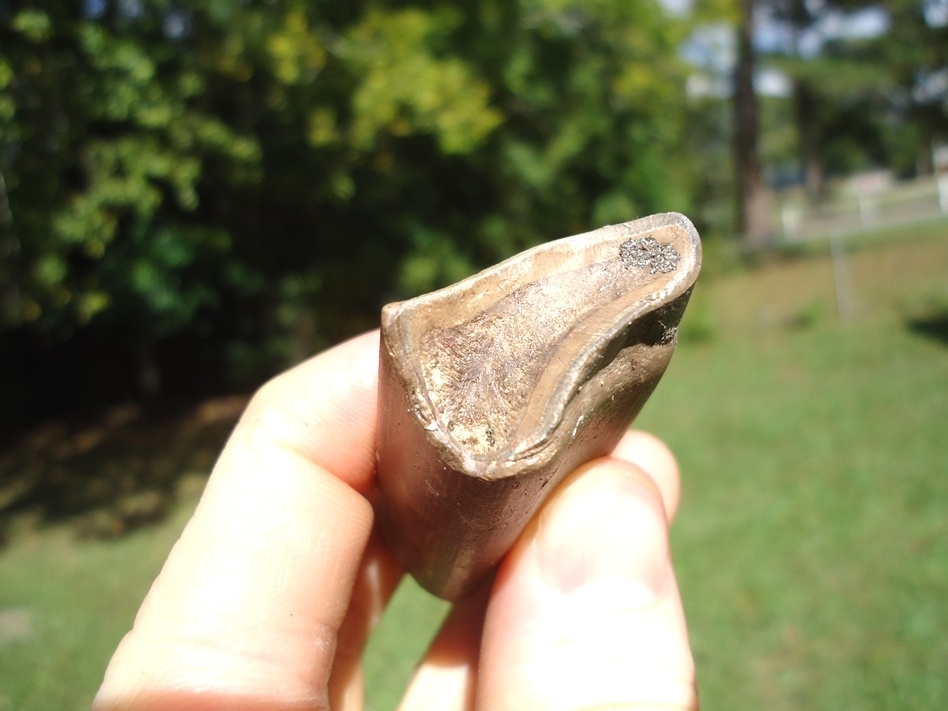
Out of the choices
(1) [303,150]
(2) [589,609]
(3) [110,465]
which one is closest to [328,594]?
(2) [589,609]

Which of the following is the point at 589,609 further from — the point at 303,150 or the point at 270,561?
the point at 303,150

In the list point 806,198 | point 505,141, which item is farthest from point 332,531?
point 806,198

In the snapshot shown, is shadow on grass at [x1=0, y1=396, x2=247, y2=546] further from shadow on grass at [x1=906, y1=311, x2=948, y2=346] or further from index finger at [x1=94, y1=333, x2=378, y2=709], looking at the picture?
shadow on grass at [x1=906, y1=311, x2=948, y2=346]

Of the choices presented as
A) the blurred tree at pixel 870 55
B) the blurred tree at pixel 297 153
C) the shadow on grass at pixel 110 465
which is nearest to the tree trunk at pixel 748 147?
the blurred tree at pixel 870 55

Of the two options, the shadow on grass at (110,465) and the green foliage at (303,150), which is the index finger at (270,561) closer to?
the green foliage at (303,150)

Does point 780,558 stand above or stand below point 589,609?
below

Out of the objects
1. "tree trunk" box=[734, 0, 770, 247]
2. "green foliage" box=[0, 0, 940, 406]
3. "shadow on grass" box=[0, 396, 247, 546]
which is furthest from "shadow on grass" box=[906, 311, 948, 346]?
"shadow on grass" box=[0, 396, 247, 546]

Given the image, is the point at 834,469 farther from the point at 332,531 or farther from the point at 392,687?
the point at 332,531
